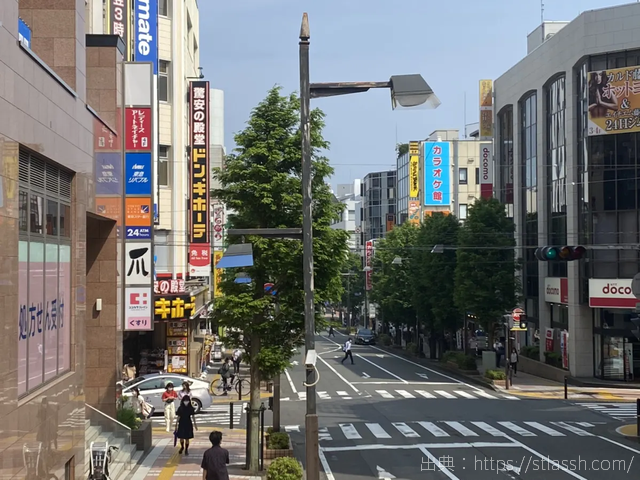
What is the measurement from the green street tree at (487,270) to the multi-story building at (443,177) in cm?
4191

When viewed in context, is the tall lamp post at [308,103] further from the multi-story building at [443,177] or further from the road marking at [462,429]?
the multi-story building at [443,177]

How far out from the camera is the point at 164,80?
40.8 metres

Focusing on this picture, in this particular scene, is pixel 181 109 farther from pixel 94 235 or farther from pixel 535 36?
pixel 535 36

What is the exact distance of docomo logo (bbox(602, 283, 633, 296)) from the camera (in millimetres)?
39688

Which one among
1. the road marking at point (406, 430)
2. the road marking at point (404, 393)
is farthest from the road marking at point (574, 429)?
the road marking at point (404, 393)

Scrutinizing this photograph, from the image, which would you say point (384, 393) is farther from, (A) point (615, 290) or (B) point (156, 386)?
(A) point (615, 290)

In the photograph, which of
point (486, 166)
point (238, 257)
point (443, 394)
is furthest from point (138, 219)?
point (486, 166)

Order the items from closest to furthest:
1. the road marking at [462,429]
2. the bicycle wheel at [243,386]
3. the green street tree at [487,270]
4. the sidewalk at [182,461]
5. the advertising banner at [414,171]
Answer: the sidewalk at [182,461] < the road marking at [462,429] < the bicycle wheel at [243,386] < the green street tree at [487,270] < the advertising banner at [414,171]

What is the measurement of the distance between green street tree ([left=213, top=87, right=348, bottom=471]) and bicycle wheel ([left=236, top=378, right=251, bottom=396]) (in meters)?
17.1

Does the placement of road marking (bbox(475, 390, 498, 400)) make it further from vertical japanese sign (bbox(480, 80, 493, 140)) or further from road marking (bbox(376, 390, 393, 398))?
vertical japanese sign (bbox(480, 80, 493, 140))

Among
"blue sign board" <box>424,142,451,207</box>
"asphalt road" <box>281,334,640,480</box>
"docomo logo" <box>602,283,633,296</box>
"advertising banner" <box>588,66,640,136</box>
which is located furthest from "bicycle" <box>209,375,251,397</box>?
"blue sign board" <box>424,142,451,207</box>

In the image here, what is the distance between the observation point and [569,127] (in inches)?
1705

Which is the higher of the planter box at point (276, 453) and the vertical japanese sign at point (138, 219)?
the vertical japanese sign at point (138, 219)

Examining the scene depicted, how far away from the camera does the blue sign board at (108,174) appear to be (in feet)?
65.1
